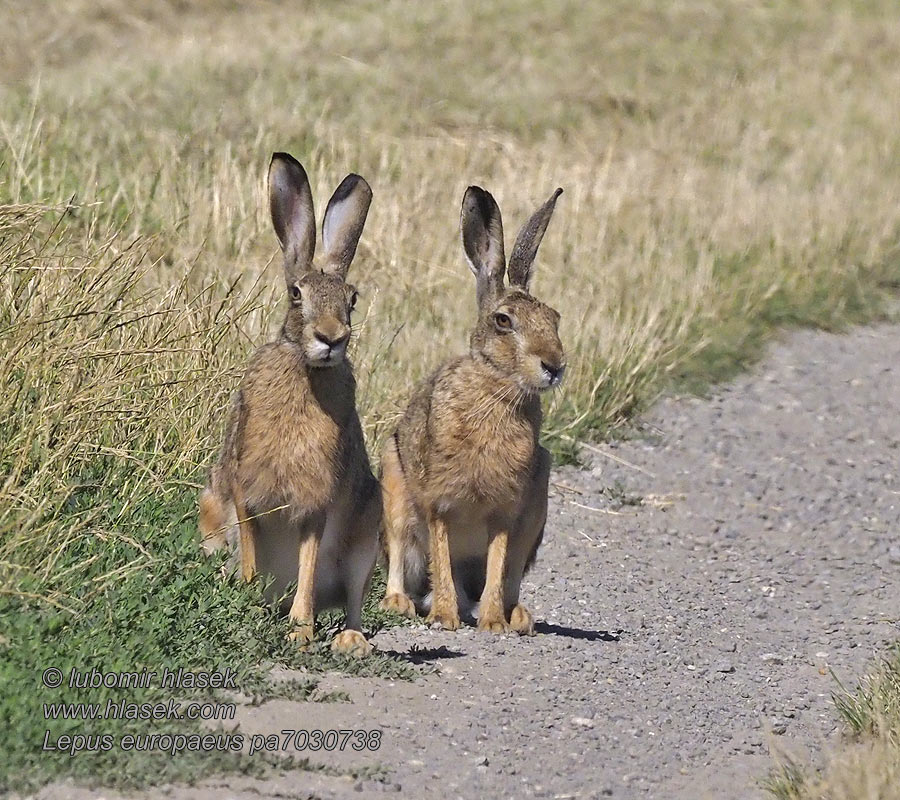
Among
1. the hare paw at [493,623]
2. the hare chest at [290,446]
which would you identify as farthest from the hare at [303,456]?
the hare paw at [493,623]

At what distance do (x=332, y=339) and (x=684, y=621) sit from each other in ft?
8.52

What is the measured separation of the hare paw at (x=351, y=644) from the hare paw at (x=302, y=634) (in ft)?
0.34

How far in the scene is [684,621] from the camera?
24.7 feet

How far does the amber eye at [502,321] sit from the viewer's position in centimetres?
705

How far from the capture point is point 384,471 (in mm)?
7410

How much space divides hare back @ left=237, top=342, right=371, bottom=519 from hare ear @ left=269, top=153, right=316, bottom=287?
376 mm

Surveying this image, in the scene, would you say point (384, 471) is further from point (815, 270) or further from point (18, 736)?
point (815, 270)

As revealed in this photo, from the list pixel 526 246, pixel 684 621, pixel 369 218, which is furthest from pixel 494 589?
pixel 369 218

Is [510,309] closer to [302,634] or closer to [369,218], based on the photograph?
[302,634]

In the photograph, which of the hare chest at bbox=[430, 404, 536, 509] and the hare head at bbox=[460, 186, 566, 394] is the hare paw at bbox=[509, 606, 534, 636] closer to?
the hare chest at bbox=[430, 404, 536, 509]

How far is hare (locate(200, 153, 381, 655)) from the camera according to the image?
19.6 feet

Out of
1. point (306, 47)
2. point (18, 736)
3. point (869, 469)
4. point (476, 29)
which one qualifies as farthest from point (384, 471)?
point (476, 29)

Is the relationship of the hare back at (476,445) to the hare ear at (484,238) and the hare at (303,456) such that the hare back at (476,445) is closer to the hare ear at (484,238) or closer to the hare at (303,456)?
the hare ear at (484,238)

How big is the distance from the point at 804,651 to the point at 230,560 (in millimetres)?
2596
